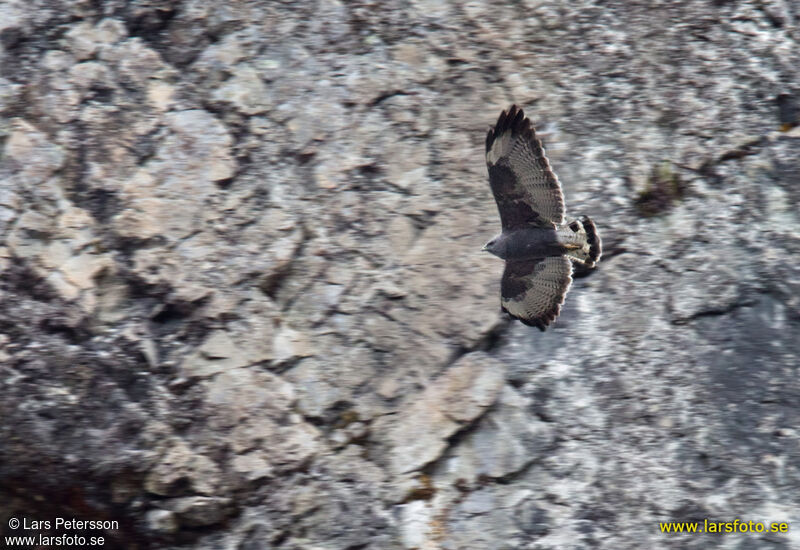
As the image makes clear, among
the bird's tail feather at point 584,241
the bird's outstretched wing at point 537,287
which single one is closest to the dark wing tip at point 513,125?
the bird's tail feather at point 584,241

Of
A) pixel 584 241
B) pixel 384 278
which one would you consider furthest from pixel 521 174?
pixel 384 278

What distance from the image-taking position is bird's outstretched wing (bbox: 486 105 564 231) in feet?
16.4

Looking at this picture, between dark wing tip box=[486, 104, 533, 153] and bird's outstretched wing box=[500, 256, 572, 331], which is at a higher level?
dark wing tip box=[486, 104, 533, 153]

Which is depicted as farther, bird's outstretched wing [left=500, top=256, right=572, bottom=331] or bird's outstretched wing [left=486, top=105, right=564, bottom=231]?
bird's outstretched wing [left=500, top=256, right=572, bottom=331]

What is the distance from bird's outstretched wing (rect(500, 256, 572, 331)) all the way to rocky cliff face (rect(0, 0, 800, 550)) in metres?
0.26

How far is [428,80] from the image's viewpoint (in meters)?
5.93

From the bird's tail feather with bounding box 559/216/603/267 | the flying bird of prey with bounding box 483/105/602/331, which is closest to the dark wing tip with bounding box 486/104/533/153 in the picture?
the flying bird of prey with bounding box 483/105/602/331

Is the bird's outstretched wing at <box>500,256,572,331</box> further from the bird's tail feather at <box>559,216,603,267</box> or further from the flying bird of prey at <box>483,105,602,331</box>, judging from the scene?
the bird's tail feather at <box>559,216,603,267</box>

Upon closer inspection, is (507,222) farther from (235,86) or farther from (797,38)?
(797,38)

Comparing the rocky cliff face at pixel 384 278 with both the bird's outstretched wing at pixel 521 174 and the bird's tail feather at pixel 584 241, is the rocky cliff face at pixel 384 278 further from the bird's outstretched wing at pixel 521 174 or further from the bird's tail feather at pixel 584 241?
the bird's outstretched wing at pixel 521 174

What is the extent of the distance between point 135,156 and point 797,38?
4501 mm

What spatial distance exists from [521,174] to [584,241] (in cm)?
60

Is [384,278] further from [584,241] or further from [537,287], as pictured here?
[584,241]

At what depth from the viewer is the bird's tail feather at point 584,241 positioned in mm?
5234
